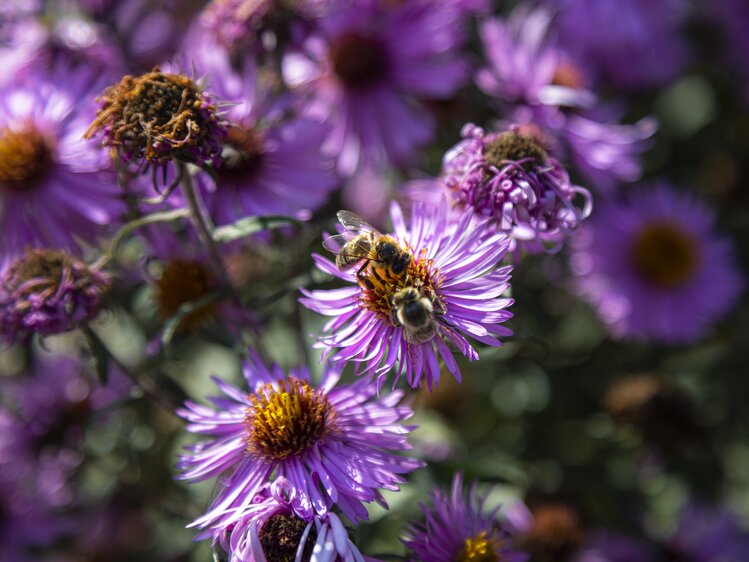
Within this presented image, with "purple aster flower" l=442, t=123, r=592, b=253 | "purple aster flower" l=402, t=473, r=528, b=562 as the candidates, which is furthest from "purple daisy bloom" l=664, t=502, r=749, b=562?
"purple aster flower" l=442, t=123, r=592, b=253

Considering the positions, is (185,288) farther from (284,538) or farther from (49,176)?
(284,538)

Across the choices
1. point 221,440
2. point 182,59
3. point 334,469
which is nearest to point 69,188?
point 182,59

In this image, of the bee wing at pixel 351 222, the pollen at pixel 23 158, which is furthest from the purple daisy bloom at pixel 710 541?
the pollen at pixel 23 158

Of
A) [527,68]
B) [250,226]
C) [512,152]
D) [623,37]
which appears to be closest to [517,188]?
[512,152]

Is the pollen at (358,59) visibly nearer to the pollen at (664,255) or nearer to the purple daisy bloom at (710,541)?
the pollen at (664,255)

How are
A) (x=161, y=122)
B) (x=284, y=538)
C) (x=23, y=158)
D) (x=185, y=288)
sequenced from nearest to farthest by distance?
1. (x=284, y=538)
2. (x=161, y=122)
3. (x=185, y=288)
4. (x=23, y=158)

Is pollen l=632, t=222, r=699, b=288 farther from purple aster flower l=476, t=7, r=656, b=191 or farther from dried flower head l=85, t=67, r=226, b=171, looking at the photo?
dried flower head l=85, t=67, r=226, b=171

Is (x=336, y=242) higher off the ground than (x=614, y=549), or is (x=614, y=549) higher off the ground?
(x=336, y=242)

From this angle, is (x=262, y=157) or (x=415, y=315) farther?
(x=262, y=157)
